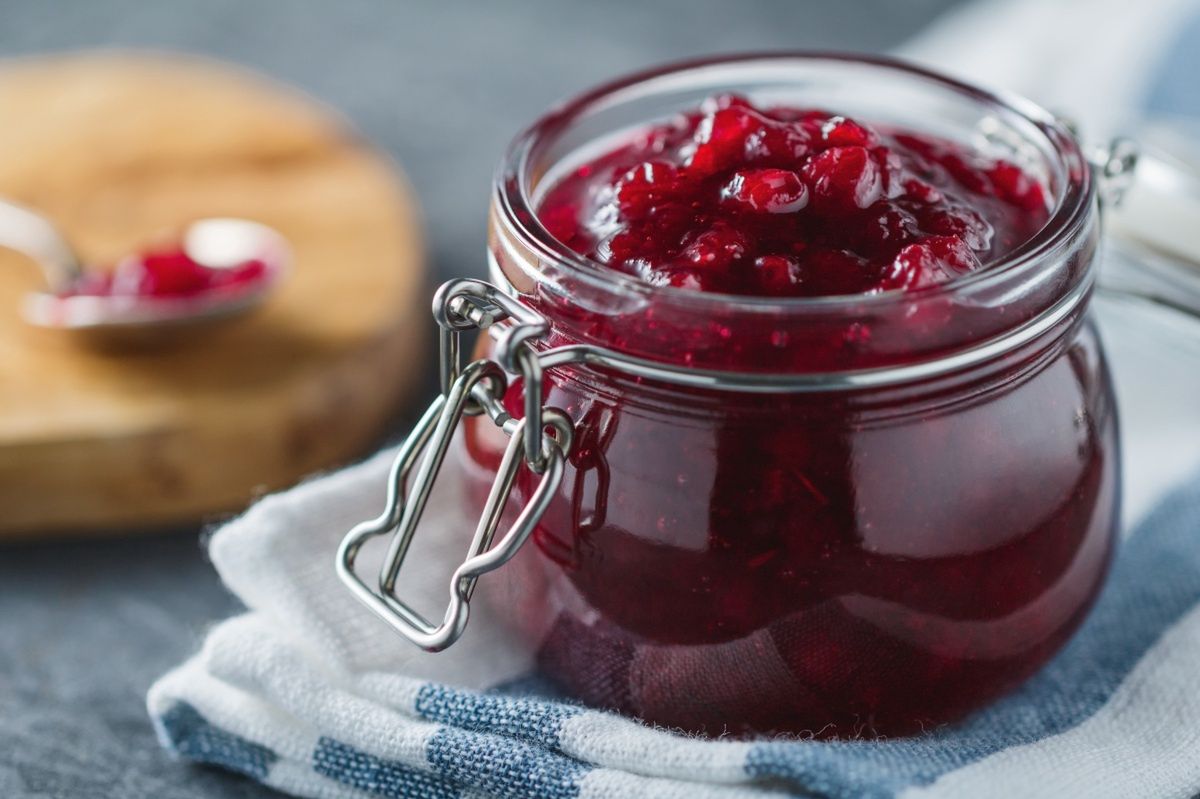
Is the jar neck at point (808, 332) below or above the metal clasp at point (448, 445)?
above

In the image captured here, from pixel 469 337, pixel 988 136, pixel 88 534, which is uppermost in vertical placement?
pixel 988 136

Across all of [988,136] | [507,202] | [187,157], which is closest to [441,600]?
[507,202]

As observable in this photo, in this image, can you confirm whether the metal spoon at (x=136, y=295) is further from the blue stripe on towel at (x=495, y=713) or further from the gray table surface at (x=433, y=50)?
the blue stripe on towel at (x=495, y=713)

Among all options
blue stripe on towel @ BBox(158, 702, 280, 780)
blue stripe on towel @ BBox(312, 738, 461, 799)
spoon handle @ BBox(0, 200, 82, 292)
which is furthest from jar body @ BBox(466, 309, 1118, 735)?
spoon handle @ BBox(0, 200, 82, 292)

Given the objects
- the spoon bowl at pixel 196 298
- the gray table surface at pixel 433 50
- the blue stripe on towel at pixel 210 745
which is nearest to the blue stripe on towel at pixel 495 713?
the blue stripe on towel at pixel 210 745

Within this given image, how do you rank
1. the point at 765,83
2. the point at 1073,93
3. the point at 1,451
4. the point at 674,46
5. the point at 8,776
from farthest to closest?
the point at 674,46 → the point at 1073,93 → the point at 1,451 → the point at 765,83 → the point at 8,776

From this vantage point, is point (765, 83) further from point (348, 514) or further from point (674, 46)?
point (674, 46)
